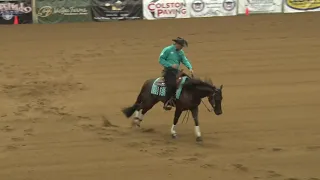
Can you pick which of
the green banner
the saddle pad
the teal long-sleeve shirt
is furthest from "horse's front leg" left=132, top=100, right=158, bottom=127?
the green banner

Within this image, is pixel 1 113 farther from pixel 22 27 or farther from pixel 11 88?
pixel 22 27

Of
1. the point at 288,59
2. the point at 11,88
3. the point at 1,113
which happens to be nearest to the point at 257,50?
the point at 288,59

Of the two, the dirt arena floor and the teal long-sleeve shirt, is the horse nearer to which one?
the teal long-sleeve shirt

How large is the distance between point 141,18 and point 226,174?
65.8 feet

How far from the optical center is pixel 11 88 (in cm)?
1405

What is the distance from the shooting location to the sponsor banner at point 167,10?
2694 centimetres

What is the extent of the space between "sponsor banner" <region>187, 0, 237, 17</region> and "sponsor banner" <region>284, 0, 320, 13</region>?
3038 millimetres

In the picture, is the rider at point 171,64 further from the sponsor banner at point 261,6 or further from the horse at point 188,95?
the sponsor banner at point 261,6

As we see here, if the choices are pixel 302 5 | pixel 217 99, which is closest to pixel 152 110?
pixel 217 99

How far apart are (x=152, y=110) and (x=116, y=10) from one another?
16.2 meters

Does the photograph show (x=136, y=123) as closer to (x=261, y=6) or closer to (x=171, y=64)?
(x=171, y=64)

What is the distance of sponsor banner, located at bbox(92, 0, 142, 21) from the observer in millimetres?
26891

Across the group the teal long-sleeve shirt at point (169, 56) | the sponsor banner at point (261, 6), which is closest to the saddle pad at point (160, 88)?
the teal long-sleeve shirt at point (169, 56)

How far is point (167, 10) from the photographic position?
2700 centimetres
